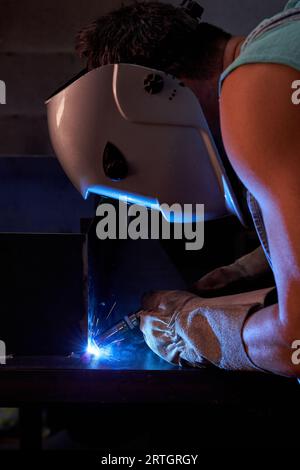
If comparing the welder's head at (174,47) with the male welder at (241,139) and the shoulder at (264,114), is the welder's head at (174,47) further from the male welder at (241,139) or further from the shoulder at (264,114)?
the shoulder at (264,114)

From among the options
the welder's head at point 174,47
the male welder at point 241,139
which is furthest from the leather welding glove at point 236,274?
the welder's head at point 174,47

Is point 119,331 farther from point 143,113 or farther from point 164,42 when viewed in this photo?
point 164,42

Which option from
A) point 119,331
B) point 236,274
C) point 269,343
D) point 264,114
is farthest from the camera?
point 236,274

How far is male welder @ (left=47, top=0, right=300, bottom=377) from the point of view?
28.2 inches

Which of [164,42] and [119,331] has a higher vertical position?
[164,42]

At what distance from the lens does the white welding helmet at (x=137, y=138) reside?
1.01 meters

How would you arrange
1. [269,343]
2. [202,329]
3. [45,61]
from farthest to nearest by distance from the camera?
[45,61]
[202,329]
[269,343]

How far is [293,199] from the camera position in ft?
2.31

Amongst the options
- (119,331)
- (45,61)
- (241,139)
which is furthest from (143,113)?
(45,61)

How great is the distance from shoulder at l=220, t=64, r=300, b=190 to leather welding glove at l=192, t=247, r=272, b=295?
0.63 m

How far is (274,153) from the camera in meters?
0.72

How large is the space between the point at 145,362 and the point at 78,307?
0.61 ft

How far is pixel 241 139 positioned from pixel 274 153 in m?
0.05
